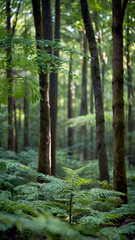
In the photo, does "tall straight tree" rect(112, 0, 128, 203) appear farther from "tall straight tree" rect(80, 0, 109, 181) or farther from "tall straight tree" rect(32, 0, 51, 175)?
"tall straight tree" rect(32, 0, 51, 175)

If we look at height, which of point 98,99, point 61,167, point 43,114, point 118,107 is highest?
point 98,99

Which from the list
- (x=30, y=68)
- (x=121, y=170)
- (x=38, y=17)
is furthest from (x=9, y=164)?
(x=38, y=17)

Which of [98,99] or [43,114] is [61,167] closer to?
[43,114]

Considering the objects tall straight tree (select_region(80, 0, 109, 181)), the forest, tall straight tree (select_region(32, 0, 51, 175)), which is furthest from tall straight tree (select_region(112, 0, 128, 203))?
tall straight tree (select_region(32, 0, 51, 175))

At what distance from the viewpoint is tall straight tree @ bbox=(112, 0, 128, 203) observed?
5051mm

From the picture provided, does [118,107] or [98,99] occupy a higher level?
[98,99]

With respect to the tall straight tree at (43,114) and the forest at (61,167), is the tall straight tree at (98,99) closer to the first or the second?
the forest at (61,167)

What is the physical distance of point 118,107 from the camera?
517 centimetres

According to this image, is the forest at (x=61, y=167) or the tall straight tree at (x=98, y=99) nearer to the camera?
the forest at (x=61, y=167)

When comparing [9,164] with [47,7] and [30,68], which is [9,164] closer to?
[30,68]

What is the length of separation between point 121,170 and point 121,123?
3.77 ft

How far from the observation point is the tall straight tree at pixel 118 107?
16.6ft

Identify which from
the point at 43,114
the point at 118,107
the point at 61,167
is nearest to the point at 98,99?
the point at 118,107

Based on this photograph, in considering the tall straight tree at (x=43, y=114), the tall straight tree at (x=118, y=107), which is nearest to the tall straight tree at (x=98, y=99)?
the tall straight tree at (x=118, y=107)
